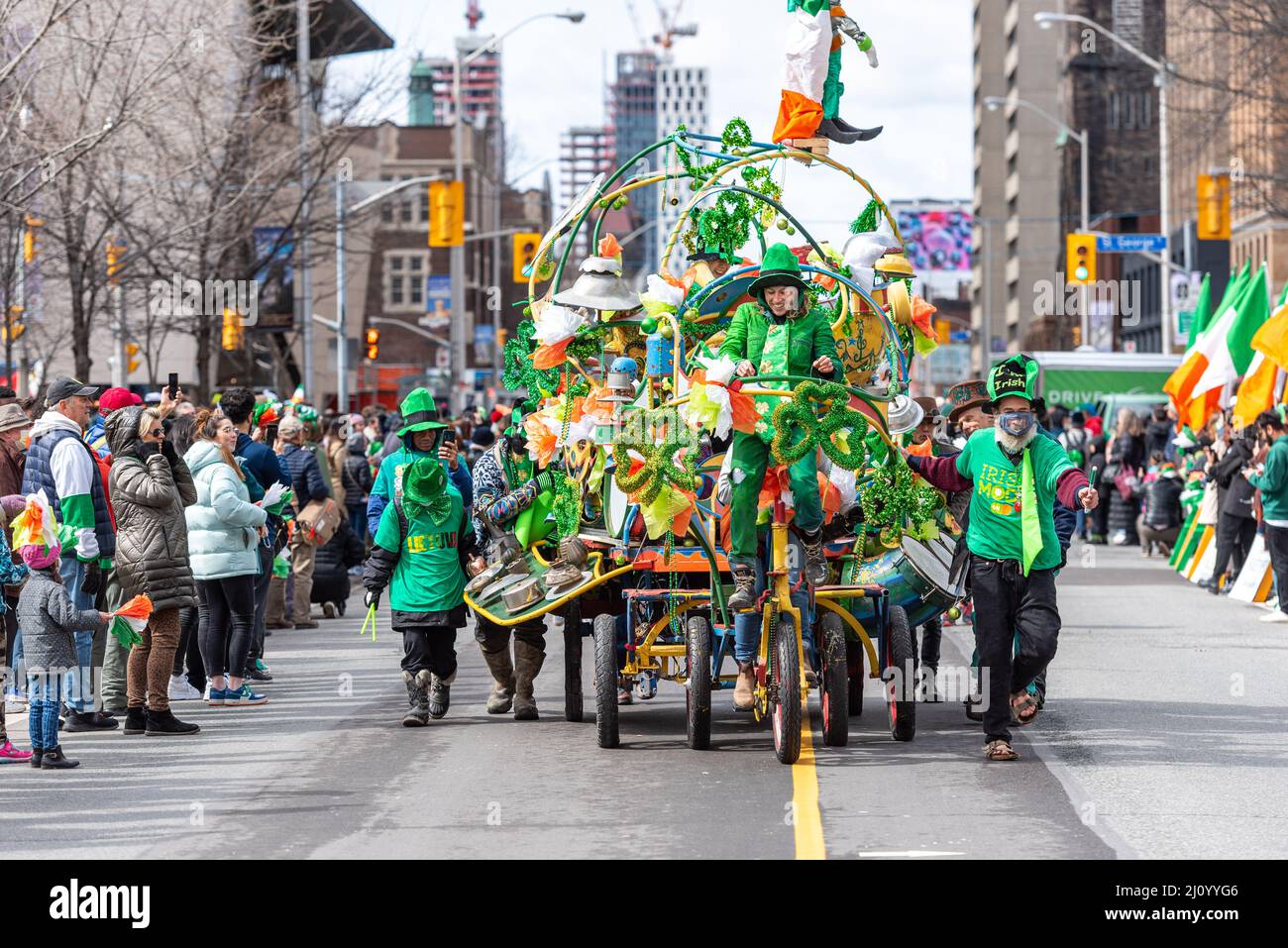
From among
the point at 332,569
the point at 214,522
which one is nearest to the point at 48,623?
the point at 214,522

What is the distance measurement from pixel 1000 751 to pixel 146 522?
4884 mm

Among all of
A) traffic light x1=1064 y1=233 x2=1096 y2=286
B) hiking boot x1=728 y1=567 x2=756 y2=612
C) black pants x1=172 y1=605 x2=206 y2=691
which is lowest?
black pants x1=172 y1=605 x2=206 y2=691

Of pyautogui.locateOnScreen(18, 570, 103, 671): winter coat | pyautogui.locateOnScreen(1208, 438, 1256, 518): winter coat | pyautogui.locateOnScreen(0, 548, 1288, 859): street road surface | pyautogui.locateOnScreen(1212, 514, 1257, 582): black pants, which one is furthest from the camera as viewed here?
pyautogui.locateOnScreen(1212, 514, 1257, 582): black pants

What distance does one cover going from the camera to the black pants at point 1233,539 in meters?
21.4

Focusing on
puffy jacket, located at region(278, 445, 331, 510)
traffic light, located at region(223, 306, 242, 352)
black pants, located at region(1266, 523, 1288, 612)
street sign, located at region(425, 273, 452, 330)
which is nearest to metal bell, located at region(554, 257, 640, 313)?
puffy jacket, located at region(278, 445, 331, 510)

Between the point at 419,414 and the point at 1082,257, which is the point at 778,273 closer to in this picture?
the point at 419,414

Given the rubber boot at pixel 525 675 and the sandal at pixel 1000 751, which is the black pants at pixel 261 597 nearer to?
the rubber boot at pixel 525 675

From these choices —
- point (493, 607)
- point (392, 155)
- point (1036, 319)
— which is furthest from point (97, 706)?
point (1036, 319)

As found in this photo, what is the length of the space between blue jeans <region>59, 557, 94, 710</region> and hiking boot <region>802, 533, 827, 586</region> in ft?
13.4

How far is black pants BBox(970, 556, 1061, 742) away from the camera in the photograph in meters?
10.7

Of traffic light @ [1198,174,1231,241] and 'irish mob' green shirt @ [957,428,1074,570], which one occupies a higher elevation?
traffic light @ [1198,174,1231,241]

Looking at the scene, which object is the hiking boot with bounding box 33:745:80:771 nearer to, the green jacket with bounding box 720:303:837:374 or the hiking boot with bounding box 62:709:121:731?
the hiking boot with bounding box 62:709:121:731

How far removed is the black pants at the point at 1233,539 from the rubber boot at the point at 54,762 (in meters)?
13.6
